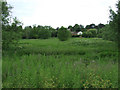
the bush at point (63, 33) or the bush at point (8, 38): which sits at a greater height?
the bush at point (63, 33)

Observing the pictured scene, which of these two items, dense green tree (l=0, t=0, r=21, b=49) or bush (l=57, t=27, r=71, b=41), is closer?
dense green tree (l=0, t=0, r=21, b=49)

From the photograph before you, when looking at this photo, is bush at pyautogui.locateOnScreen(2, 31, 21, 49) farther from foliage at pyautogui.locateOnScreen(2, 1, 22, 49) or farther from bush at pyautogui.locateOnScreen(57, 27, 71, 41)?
bush at pyautogui.locateOnScreen(57, 27, 71, 41)

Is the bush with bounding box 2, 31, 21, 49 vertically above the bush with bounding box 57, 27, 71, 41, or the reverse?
the bush with bounding box 57, 27, 71, 41

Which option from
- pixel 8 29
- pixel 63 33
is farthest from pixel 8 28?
pixel 63 33

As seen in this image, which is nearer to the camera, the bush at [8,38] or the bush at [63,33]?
the bush at [8,38]

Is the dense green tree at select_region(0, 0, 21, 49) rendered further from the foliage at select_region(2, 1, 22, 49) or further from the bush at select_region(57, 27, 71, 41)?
the bush at select_region(57, 27, 71, 41)

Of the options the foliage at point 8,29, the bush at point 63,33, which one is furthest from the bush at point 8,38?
the bush at point 63,33

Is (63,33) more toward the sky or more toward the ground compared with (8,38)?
more toward the sky

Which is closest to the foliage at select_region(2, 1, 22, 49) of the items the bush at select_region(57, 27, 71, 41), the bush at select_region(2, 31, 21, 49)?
the bush at select_region(2, 31, 21, 49)

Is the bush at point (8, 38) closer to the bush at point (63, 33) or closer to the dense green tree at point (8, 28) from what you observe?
the dense green tree at point (8, 28)

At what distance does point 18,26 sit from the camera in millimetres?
12000

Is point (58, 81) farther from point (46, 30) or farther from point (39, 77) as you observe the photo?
point (46, 30)

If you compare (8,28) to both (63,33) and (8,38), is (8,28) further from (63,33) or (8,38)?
(63,33)

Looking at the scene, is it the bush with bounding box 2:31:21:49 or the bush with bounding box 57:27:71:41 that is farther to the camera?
the bush with bounding box 57:27:71:41
